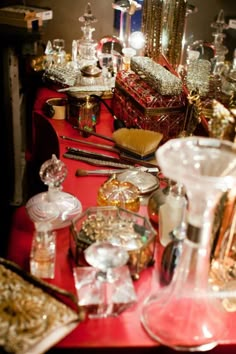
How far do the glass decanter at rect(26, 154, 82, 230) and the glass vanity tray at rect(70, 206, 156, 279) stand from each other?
0.09 meters

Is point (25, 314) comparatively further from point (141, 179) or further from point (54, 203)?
point (141, 179)

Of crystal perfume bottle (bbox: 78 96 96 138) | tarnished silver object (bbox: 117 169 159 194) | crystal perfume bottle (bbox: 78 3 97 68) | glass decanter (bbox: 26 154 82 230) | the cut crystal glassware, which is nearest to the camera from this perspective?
the cut crystal glassware

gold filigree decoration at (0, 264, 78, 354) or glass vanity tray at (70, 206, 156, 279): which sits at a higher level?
glass vanity tray at (70, 206, 156, 279)

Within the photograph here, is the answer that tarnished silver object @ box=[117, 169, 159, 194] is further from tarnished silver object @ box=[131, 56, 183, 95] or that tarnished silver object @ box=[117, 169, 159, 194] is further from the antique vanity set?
tarnished silver object @ box=[131, 56, 183, 95]

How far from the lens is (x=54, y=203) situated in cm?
121

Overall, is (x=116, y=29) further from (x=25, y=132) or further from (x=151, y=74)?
Result: (x=151, y=74)

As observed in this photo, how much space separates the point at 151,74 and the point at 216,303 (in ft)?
3.15

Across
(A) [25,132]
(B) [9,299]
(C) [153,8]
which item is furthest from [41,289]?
(A) [25,132]

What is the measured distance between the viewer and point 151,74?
5.65 ft

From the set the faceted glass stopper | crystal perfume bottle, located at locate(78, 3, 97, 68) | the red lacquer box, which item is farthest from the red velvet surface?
crystal perfume bottle, located at locate(78, 3, 97, 68)

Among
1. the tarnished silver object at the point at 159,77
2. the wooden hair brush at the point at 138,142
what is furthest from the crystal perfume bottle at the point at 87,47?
the wooden hair brush at the point at 138,142

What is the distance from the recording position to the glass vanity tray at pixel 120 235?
1029 millimetres

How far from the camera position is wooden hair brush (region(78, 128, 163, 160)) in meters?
1.57

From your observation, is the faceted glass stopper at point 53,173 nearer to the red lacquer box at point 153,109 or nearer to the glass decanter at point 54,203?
the glass decanter at point 54,203
